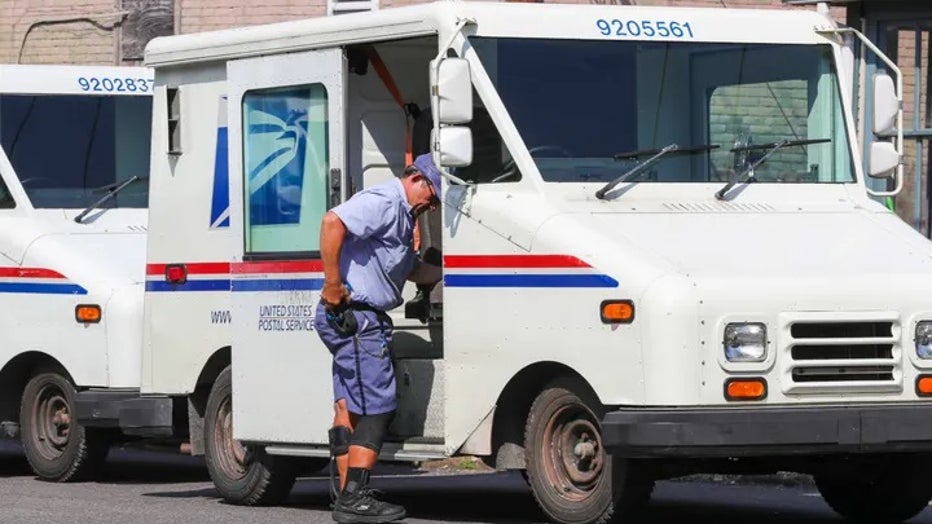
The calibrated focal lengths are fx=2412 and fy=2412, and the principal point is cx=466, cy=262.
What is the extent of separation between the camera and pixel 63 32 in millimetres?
25547

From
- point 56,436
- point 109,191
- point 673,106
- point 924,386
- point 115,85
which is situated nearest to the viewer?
point 924,386

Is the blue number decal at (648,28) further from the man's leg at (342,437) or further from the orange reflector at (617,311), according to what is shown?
the man's leg at (342,437)

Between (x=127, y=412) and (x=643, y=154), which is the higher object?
(x=643, y=154)

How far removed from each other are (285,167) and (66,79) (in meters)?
3.82

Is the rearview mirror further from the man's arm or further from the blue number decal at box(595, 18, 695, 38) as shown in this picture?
the man's arm

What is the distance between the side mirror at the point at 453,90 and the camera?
1061 centimetres

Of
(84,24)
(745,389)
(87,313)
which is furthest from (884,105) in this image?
(84,24)

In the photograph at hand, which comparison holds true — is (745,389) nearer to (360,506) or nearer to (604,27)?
(360,506)

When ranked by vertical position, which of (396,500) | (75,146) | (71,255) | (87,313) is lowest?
(396,500)

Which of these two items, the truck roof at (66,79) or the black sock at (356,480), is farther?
the truck roof at (66,79)

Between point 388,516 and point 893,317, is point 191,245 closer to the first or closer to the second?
point 388,516

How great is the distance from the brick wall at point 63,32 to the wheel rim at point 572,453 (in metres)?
15.5

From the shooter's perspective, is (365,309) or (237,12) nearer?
(365,309)

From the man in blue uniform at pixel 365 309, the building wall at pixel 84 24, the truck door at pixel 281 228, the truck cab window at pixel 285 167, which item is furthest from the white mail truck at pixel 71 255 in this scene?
the building wall at pixel 84 24
